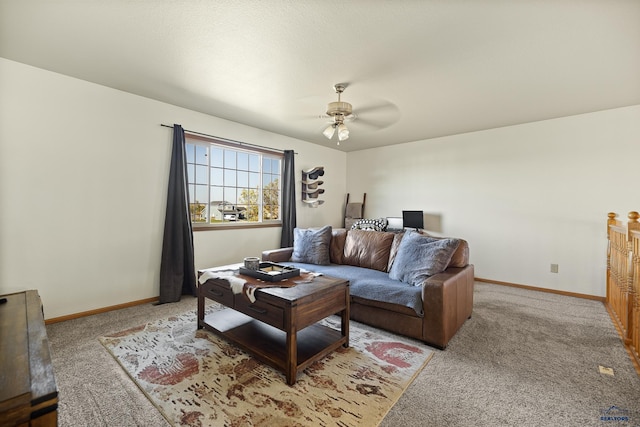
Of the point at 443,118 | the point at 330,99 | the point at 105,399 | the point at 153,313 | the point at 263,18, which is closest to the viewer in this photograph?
the point at 105,399

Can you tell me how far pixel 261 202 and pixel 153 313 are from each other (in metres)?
2.27

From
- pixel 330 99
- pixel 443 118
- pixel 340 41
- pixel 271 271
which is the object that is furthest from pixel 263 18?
pixel 443 118

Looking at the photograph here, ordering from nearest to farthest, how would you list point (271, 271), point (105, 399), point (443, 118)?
point (105, 399) < point (271, 271) < point (443, 118)

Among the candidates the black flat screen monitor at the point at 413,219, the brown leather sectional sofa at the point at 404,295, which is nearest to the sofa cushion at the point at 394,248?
the brown leather sectional sofa at the point at 404,295

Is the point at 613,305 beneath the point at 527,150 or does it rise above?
beneath

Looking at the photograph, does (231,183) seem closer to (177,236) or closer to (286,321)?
(177,236)

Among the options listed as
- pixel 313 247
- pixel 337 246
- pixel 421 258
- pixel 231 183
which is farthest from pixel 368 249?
pixel 231 183

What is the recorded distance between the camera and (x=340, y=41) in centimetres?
214

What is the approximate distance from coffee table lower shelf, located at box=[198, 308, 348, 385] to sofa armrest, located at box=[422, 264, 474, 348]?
28.6 inches

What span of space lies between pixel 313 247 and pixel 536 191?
11.3ft

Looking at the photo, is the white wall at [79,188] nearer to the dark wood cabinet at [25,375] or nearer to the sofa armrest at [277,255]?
the sofa armrest at [277,255]

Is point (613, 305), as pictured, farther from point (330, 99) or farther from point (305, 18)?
point (305, 18)

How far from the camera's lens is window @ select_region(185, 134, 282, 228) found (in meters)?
3.86

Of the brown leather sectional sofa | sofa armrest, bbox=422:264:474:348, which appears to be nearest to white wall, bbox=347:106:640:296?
the brown leather sectional sofa
